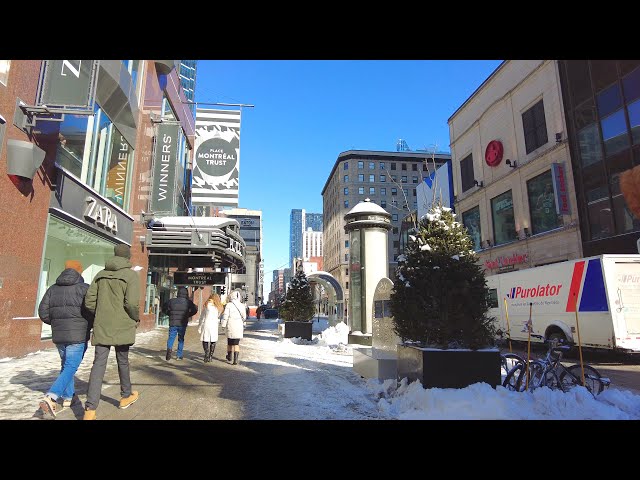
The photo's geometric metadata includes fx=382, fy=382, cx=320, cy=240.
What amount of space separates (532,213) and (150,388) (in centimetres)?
2475

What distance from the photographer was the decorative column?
14.8 metres

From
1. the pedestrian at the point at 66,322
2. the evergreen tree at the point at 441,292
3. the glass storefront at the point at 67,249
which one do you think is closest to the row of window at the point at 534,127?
the evergreen tree at the point at 441,292

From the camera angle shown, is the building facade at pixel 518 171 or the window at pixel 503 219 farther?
the window at pixel 503 219

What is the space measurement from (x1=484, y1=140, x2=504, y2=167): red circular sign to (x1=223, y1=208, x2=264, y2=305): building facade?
83884 millimetres

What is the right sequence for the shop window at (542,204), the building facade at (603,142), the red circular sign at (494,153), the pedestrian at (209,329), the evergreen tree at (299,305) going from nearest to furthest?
the pedestrian at (209,329)
the evergreen tree at (299,305)
the building facade at (603,142)
the shop window at (542,204)
the red circular sign at (494,153)

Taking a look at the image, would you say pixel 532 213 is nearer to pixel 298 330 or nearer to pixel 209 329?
pixel 298 330

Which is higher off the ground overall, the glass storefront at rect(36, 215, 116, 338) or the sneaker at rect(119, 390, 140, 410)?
the glass storefront at rect(36, 215, 116, 338)

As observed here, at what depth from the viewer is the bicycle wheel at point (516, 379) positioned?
638cm

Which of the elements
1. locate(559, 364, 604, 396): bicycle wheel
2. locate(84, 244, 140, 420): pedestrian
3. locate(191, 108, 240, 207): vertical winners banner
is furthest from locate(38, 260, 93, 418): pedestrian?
locate(191, 108, 240, 207): vertical winners banner

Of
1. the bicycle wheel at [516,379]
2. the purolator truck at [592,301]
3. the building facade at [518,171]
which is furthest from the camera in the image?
the building facade at [518,171]

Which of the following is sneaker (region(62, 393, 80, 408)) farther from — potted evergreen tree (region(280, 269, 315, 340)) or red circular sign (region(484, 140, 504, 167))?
red circular sign (region(484, 140, 504, 167))

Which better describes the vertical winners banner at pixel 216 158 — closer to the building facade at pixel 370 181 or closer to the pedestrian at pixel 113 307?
the pedestrian at pixel 113 307

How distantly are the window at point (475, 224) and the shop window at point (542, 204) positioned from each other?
5.90m
